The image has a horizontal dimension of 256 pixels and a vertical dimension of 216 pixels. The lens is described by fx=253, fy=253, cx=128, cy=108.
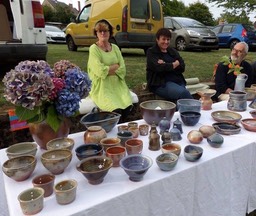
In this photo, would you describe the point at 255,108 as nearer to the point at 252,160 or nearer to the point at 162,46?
the point at 252,160

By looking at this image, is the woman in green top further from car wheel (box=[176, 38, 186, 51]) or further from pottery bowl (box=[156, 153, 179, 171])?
car wheel (box=[176, 38, 186, 51])

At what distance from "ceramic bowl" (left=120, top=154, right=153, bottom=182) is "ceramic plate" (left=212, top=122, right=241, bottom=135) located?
0.66 metres

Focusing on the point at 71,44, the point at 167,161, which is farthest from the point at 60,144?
the point at 71,44

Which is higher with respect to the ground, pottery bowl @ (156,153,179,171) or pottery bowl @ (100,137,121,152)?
pottery bowl @ (100,137,121,152)

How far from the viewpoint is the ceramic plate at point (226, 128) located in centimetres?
163

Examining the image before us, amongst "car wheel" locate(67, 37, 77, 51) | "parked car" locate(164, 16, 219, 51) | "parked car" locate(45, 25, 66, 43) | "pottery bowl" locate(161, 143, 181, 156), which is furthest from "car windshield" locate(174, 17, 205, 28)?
"pottery bowl" locate(161, 143, 181, 156)

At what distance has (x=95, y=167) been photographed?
119cm

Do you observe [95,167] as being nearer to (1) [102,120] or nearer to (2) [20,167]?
(2) [20,167]

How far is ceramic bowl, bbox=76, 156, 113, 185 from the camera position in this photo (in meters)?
1.08

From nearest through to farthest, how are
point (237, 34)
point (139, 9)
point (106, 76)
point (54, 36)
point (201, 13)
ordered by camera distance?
point (106, 76) → point (139, 9) → point (237, 34) → point (54, 36) → point (201, 13)

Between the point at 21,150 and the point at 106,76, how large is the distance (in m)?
1.71

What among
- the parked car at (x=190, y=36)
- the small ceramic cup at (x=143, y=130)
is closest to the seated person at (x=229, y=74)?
the small ceramic cup at (x=143, y=130)

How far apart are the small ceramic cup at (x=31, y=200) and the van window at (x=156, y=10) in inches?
266

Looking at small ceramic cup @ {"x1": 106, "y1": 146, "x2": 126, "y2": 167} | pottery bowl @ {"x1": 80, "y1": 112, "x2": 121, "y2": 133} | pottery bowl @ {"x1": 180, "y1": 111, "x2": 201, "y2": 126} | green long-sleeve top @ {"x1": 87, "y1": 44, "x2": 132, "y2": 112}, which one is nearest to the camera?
small ceramic cup @ {"x1": 106, "y1": 146, "x2": 126, "y2": 167}
